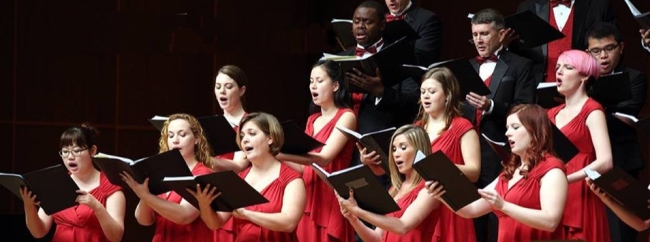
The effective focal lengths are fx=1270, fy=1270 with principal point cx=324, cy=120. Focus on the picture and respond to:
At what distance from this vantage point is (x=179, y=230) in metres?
4.91

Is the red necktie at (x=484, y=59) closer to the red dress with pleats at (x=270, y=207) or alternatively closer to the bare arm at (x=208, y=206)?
the red dress with pleats at (x=270, y=207)

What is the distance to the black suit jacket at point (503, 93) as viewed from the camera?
199 inches

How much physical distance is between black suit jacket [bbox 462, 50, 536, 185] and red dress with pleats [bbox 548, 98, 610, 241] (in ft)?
1.30

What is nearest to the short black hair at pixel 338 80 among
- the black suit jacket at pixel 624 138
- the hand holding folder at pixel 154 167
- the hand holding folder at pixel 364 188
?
the hand holding folder at pixel 154 167

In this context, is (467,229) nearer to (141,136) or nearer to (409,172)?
(409,172)

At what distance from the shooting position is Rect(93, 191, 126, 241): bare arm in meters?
5.04

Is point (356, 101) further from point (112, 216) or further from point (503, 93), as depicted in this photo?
point (112, 216)

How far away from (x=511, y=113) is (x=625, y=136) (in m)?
0.84

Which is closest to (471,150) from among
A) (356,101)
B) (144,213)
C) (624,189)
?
(624,189)

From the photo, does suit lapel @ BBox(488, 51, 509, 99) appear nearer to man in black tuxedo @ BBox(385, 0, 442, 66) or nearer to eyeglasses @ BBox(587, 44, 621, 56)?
eyeglasses @ BBox(587, 44, 621, 56)

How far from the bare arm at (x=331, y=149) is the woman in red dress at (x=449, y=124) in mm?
418

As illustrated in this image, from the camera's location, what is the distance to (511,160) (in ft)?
14.3

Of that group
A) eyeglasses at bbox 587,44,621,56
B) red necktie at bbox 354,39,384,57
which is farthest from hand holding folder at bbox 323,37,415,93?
eyeglasses at bbox 587,44,621,56

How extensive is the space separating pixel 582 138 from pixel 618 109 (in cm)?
34
